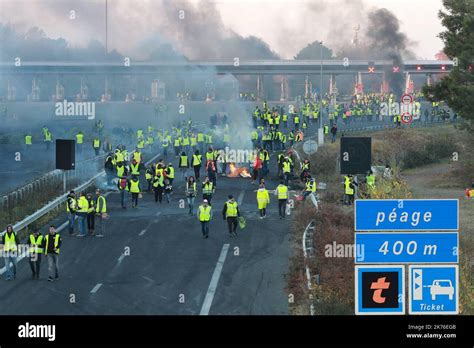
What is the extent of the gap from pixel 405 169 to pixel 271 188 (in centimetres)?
1474

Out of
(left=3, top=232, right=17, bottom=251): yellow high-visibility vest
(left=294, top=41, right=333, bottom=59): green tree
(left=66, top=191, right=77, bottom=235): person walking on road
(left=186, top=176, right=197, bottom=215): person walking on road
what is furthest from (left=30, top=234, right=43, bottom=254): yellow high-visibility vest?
(left=294, top=41, right=333, bottom=59): green tree

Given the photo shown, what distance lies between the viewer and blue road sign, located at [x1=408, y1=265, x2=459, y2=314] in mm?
14477

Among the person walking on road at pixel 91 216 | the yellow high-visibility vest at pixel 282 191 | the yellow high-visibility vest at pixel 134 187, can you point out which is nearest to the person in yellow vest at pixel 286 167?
the yellow high-visibility vest at pixel 134 187

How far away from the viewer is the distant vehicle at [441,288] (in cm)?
1455

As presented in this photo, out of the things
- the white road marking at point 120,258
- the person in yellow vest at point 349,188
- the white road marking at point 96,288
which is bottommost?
the white road marking at point 96,288

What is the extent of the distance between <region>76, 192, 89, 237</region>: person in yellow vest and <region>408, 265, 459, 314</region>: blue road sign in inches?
802

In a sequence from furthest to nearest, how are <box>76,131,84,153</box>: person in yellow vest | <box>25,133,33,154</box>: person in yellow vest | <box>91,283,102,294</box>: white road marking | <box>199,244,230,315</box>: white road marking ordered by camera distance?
<box>25,133,33,154</box>: person in yellow vest → <box>76,131,84,153</box>: person in yellow vest → <box>91,283,102,294</box>: white road marking → <box>199,244,230,315</box>: white road marking

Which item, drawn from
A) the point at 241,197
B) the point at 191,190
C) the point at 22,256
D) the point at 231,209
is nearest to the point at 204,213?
the point at 231,209

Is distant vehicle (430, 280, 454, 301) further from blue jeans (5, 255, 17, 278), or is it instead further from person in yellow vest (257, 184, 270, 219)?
person in yellow vest (257, 184, 270, 219)

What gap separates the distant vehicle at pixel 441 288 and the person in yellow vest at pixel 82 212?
2042 cm

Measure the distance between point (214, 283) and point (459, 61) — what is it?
26195 millimetres

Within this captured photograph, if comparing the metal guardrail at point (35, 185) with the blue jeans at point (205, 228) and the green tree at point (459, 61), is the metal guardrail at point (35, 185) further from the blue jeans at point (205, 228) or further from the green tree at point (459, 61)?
the green tree at point (459, 61)

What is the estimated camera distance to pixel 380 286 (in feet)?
48.6
